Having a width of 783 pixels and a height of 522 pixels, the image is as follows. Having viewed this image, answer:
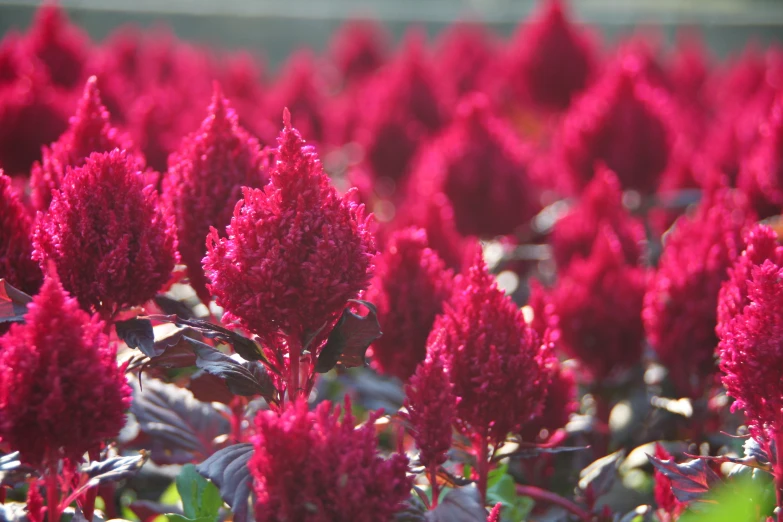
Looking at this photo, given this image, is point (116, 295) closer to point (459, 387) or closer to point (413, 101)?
point (459, 387)

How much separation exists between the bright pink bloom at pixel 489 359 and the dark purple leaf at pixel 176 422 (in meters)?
0.68

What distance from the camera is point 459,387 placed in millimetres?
1542

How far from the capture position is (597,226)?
2701 mm

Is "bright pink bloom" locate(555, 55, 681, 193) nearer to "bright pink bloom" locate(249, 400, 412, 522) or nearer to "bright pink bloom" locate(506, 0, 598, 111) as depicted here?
"bright pink bloom" locate(506, 0, 598, 111)

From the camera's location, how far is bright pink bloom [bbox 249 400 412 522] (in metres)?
1.19

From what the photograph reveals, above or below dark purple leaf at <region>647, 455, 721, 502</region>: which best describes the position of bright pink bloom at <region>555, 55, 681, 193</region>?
above

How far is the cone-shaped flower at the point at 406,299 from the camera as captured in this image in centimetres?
186

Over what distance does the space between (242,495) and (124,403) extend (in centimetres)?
24

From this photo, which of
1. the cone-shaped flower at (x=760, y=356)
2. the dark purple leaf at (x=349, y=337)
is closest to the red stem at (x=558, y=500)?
the cone-shaped flower at (x=760, y=356)

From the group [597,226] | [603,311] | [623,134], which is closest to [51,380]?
[603,311]

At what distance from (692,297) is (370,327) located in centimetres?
102

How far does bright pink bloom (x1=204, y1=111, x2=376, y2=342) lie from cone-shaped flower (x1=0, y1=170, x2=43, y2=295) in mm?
436

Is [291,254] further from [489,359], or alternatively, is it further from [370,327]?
[489,359]

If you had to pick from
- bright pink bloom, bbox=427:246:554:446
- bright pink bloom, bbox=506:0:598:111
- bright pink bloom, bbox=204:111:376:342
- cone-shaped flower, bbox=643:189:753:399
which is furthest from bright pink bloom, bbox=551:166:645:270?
bright pink bloom, bbox=506:0:598:111
